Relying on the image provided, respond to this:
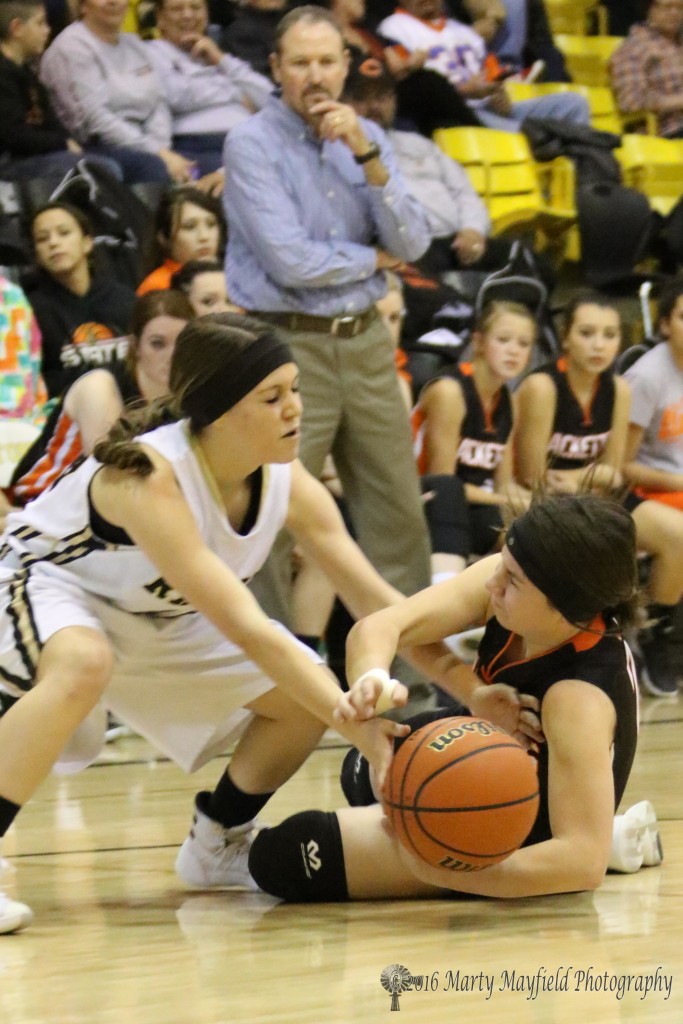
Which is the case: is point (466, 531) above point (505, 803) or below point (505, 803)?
below

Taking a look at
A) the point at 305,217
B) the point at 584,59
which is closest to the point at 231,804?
the point at 305,217

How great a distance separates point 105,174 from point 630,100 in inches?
164

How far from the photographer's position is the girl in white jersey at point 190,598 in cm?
262

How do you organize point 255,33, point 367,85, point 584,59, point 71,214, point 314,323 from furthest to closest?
point 584,59 → point 255,33 → point 367,85 → point 71,214 → point 314,323

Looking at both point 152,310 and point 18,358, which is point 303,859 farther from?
point 18,358

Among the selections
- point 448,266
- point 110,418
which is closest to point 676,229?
point 448,266

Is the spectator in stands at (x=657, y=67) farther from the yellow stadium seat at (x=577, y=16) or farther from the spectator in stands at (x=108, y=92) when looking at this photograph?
the spectator in stands at (x=108, y=92)

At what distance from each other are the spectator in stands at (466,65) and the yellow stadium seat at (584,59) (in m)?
1.13

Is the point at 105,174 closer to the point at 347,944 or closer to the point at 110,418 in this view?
the point at 110,418

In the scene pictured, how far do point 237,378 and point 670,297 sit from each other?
10.9ft

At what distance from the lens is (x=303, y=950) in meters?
2.40

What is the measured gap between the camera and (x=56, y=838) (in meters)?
3.43

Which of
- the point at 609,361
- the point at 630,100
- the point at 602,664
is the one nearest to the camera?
the point at 602,664

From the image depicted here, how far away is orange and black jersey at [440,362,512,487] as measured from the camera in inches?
208
